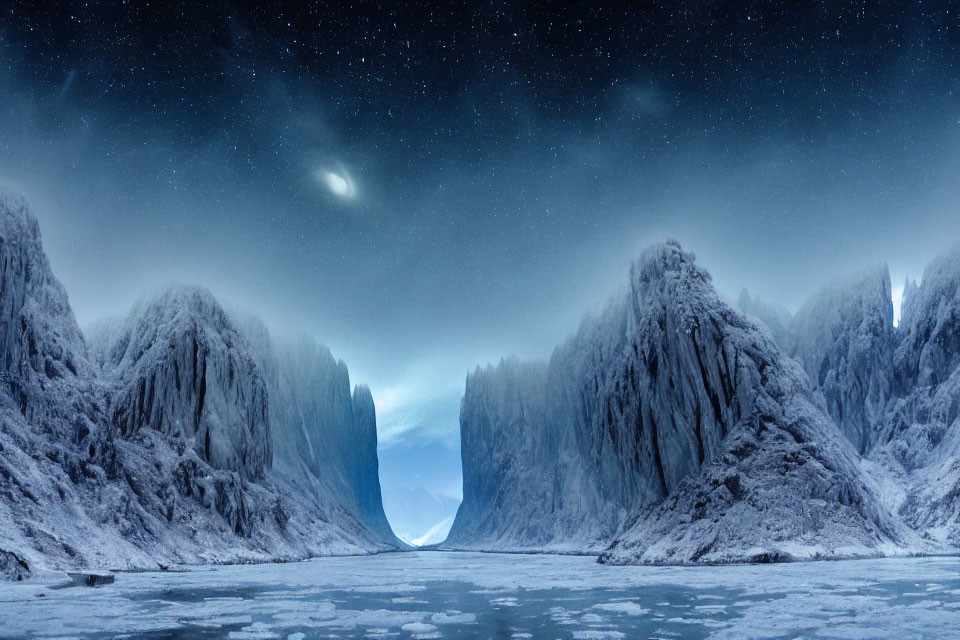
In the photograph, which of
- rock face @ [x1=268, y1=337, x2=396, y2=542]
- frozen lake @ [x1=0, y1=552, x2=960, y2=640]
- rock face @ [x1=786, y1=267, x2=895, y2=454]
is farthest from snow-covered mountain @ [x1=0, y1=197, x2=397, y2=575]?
rock face @ [x1=786, y1=267, x2=895, y2=454]

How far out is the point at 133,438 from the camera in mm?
76125

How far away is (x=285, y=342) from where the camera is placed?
165 m

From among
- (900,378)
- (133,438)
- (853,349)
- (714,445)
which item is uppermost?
(853,349)

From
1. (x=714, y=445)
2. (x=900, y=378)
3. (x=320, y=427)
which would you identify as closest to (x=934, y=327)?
(x=900, y=378)

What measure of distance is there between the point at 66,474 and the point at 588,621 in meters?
55.5

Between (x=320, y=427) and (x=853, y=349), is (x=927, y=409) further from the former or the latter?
(x=320, y=427)

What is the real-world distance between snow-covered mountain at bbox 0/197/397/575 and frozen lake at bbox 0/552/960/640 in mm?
18063

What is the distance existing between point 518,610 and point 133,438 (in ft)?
222

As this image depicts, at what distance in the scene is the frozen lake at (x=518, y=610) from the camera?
16.1 m

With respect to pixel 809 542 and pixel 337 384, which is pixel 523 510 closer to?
pixel 337 384

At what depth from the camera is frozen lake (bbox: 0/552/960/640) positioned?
1606 cm

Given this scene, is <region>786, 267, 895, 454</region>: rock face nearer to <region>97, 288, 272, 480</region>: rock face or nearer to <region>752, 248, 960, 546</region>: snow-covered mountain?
<region>752, 248, 960, 546</region>: snow-covered mountain

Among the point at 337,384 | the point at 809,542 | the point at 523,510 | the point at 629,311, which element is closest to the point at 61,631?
the point at 809,542

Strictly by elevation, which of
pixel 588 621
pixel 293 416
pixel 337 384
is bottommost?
pixel 588 621
